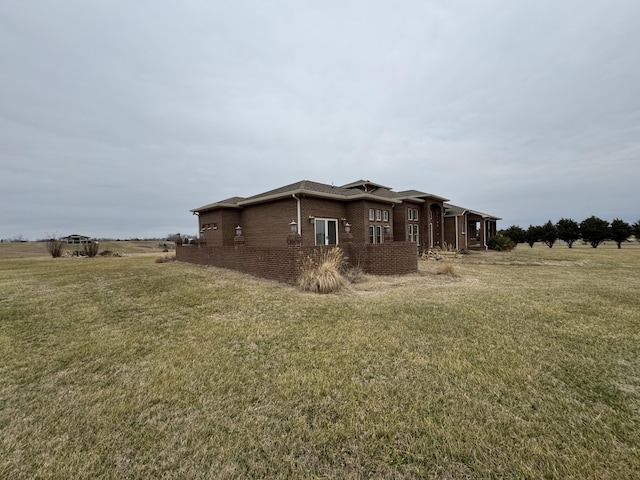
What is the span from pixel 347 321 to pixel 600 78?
21.9 m

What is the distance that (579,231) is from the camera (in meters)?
35.7

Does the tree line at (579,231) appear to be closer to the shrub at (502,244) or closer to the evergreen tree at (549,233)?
the evergreen tree at (549,233)

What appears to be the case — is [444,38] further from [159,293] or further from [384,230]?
[159,293]

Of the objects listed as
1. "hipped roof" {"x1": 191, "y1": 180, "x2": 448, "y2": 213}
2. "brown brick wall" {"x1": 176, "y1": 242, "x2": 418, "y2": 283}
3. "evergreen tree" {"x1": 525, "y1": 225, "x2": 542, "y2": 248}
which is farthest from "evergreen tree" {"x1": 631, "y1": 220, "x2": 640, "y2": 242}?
"brown brick wall" {"x1": 176, "y1": 242, "x2": 418, "y2": 283}

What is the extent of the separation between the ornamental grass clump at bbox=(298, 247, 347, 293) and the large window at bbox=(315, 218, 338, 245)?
184 inches

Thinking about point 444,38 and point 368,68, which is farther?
point 368,68

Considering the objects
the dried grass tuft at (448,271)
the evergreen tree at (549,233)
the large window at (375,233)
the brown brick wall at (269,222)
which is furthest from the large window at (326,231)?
the evergreen tree at (549,233)

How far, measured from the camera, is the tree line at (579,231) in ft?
111

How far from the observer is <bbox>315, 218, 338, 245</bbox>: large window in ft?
47.0

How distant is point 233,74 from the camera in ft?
56.7

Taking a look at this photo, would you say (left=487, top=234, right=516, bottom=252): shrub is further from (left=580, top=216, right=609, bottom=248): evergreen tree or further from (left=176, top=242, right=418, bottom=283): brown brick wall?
(left=580, top=216, right=609, bottom=248): evergreen tree

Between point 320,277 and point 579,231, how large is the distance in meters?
45.6

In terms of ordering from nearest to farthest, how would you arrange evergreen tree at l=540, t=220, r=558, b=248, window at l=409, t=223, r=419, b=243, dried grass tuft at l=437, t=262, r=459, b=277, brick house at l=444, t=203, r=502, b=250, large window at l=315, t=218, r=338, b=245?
dried grass tuft at l=437, t=262, r=459, b=277, large window at l=315, t=218, r=338, b=245, window at l=409, t=223, r=419, b=243, brick house at l=444, t=203, r=502, b=250, evergreen tree at l=540, t=220, r=558, b=248

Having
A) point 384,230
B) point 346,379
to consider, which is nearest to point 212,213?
point 384,230
